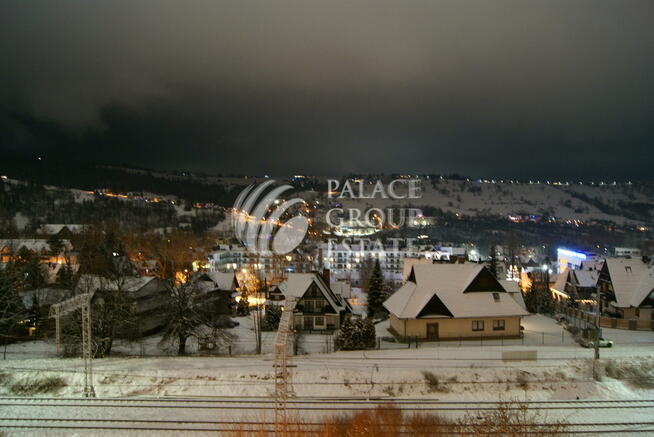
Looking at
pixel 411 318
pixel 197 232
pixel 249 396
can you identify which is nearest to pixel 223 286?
pixel 411 318

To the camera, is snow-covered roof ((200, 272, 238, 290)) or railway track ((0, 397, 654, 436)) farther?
snow-covered roof ((200, 272, 238, 290))

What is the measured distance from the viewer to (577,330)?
3072 cm

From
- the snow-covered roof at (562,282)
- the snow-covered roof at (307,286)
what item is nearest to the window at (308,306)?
the snow-covered roof at (307,286)

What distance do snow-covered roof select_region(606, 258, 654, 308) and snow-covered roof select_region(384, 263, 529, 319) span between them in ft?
37.5

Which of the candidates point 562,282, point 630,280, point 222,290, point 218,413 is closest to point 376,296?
point 222,290

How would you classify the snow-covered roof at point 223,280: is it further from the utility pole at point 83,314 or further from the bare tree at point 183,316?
the utility pole at point 83,314

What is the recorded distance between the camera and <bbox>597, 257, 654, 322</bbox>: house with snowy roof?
33.6 m

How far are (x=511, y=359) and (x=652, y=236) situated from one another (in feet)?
664

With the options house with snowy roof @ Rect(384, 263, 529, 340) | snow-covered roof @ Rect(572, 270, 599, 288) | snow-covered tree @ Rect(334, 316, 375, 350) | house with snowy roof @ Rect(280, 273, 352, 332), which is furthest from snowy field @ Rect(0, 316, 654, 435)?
snow-covered roof @ Rect(572, 270, 599, 288)

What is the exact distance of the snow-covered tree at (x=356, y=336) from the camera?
27.2 m

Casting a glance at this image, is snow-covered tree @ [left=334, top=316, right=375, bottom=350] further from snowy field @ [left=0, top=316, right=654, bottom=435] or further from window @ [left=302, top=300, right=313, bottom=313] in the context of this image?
window @ [left=302, top=300, right=313, bottom=313]

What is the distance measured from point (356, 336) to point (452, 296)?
338 inches

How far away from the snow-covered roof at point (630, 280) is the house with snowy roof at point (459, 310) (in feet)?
37.0

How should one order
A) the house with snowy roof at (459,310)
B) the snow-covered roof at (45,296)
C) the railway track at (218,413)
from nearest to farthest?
the railway track at (218,413), the house with snowy roof at (459,310), the snow-covered roof at (45,296)
